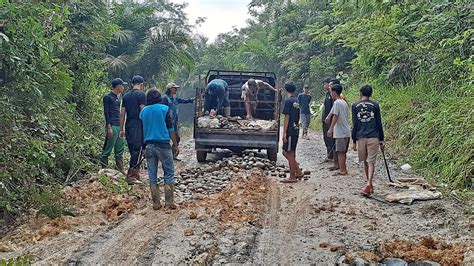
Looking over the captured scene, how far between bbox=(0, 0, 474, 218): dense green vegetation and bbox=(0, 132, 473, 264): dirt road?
113 cm

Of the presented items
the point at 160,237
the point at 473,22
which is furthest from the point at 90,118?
the point at 473,22

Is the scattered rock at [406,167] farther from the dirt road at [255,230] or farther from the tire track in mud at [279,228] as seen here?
the tire track in mud at [279,228]

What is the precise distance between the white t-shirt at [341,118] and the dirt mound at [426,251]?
158 inches

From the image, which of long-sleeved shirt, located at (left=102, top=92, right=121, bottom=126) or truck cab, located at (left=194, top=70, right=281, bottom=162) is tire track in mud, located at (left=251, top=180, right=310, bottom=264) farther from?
long-sleeved shirt, located at (left=102, top=92, right=121, bottom=126)

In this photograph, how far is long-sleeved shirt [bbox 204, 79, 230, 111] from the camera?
1247 centimetres

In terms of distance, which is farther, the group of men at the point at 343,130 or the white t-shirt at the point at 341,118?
the white t-shirt at the point at 341,118

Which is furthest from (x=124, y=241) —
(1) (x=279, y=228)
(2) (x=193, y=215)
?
(1) (x=279, y=228)

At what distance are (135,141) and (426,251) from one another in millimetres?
5277

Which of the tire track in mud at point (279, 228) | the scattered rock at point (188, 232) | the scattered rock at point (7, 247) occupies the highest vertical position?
the scattered rock at point (188, 232)

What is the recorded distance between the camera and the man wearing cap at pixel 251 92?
504 inches

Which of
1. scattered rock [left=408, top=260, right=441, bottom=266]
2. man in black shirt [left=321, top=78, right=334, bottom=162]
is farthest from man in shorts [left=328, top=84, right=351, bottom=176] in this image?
scattered rock [left=408, top=260, right=441, bottom=266]

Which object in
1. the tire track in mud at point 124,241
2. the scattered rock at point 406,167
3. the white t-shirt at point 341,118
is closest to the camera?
the tire track in mud at point 124,241

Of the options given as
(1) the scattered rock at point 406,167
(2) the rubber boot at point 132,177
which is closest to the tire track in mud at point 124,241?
(2) the rubber boot at point 132,177

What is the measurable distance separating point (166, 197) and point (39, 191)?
166 cm
